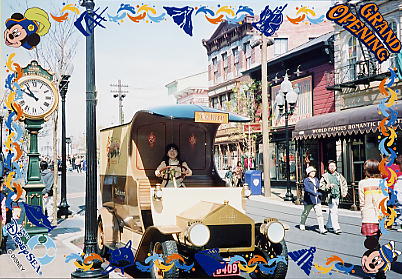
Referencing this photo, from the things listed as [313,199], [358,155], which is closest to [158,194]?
[313,199]

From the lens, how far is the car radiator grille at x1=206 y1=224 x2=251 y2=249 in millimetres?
6297

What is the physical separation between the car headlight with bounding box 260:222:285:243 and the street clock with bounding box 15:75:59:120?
547cm

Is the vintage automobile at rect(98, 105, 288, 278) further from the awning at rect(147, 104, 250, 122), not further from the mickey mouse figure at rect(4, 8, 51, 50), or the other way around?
the mickey mouse figure at rect(4, 8, 51, 50)

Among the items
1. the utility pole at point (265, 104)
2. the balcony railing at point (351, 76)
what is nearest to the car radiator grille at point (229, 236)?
the balcony railing at point (351, 76)

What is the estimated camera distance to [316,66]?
923 inches

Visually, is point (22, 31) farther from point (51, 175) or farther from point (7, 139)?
point (51, 175)

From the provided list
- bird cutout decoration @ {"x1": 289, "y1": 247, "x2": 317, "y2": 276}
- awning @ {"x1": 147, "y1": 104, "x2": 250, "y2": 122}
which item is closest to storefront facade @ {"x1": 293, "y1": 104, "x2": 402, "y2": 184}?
bird cutout decoration @ {"x1": 289, "y1": 247, "x2": 317, "y2": 276}

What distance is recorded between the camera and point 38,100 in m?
9.74

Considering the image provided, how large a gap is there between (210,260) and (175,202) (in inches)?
44.8

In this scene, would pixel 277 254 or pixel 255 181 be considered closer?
pixel 277 254

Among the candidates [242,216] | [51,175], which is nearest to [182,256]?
Result: [242,216]

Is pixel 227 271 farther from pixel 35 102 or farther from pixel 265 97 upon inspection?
pixel 265 97

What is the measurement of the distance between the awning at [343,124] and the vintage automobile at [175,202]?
22.7 feet

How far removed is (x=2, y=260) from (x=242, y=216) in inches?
181
